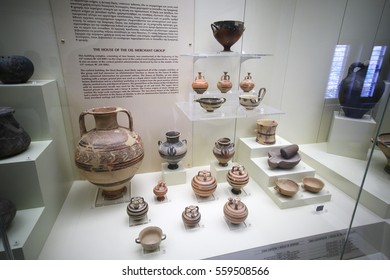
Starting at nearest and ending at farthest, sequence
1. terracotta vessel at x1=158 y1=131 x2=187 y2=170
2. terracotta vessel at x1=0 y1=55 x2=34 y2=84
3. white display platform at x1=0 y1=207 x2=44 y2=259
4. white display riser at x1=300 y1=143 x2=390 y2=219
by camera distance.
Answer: white display platform at x1=0 y1=207 x2=44 y2=259, terracotta vessel at x1=0 y1=55 x2=34 y2=84, white display riser at x1=300 y1=143 x2=390 y2=219, terracotta vessel at x1=158 y1=131 x2=187 y2=170

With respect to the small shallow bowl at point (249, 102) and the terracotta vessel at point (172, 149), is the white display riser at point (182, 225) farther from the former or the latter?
the small shallow bowl at point (249, 102)

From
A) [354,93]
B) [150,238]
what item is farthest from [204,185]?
[354,93]

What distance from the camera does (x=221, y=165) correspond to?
66.5 inches

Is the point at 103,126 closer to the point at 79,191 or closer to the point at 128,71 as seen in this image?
the point at 128,71

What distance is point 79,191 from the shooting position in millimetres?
1569

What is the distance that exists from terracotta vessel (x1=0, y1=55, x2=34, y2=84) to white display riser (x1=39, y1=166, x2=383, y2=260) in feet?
2.55

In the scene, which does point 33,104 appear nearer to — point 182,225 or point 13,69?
point 13,69

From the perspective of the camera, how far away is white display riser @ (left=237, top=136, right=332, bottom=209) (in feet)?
4.76

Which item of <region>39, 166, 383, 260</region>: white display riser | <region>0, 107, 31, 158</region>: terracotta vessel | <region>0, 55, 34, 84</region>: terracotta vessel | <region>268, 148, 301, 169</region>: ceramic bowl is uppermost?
<region>0, 55, 34, 84</region>: terracotta vessel

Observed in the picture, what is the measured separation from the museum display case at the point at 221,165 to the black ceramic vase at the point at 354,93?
A: 0.24 feet

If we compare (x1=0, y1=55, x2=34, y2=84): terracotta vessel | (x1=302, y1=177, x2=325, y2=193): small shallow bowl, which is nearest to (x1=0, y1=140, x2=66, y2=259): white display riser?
(x1=0, y1=55, x2=34, y2=84): terracotta vessel

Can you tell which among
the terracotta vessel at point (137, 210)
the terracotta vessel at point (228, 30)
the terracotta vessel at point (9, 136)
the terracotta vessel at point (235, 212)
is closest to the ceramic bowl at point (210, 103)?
the terracotta vessel at point (228, 30)

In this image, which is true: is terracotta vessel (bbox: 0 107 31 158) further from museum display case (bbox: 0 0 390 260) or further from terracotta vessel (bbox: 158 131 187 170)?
terracotta vessel (bbox: 158 131 187 170)

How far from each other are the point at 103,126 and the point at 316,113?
1767mm
